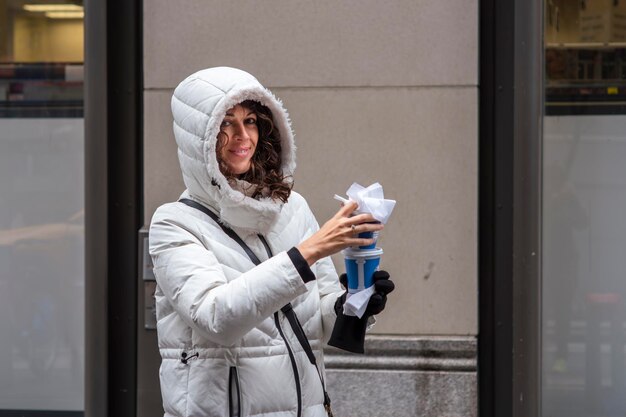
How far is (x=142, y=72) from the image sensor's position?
5.63 metres

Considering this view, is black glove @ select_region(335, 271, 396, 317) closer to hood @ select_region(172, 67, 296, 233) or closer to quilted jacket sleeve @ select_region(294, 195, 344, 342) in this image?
quilted jacket sleeve @ select_region(294, 195, 344, 342)

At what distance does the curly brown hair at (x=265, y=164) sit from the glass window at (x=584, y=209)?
2.68 m

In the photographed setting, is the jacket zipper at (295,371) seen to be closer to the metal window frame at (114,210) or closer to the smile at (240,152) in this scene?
the smile at (240,152)

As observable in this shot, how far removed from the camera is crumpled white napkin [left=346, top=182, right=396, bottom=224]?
9.30 feet

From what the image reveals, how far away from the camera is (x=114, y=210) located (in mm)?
5637

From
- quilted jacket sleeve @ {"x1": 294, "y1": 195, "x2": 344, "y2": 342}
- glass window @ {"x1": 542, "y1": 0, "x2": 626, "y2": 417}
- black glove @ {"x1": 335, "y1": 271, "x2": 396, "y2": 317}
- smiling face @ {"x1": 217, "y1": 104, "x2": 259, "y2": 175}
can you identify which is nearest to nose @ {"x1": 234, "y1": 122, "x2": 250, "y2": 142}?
smiling face @ {"x1": 217, "y1": 104, "x2": 259, "y2": 175}

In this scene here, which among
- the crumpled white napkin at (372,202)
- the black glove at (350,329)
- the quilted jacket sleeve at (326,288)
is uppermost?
the crumpled white napkin at (372,202)

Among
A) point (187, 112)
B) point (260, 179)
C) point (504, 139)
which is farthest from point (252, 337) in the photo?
point (504, 139)

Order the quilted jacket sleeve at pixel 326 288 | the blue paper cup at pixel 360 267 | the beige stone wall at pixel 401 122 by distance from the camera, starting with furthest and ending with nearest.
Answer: the beige stone wall at pixel 401 122 → the quilted jacket sleeve at pixel 326 288 → the blue paper cup at pixel 360 267

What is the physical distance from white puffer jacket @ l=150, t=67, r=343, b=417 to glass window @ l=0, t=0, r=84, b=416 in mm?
2864

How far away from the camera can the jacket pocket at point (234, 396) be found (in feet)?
9.62

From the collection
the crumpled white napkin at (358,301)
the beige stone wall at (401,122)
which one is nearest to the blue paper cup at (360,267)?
the crumpled white napkin at (358,301)

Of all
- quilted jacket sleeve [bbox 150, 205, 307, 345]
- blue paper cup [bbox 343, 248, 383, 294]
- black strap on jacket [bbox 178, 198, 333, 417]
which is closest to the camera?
quilted jacket sleeve [bbox 150, 205, 307, 345]

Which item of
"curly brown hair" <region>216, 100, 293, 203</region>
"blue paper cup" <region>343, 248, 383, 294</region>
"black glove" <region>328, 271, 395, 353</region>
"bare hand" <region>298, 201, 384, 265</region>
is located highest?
"curly brown hair" <region>216, 100, 293, 203</region>
